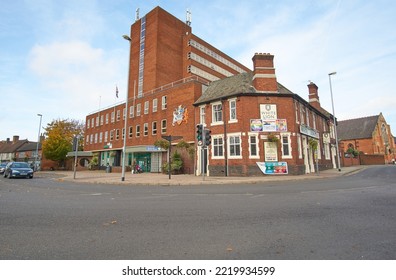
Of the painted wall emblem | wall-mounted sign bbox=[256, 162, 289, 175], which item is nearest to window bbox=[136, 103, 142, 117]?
the painted wall emblem

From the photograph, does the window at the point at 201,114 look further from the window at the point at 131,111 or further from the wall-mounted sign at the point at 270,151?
the window at the point at 131,111

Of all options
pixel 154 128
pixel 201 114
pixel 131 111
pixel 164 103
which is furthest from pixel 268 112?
pixel 131 111

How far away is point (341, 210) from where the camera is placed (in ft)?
19.6

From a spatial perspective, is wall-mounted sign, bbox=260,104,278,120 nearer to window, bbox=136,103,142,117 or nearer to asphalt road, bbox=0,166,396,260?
asphalt road, bbox=0,166,396,260

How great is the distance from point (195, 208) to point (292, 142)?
17.0 meters

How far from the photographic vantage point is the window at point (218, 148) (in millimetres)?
22097

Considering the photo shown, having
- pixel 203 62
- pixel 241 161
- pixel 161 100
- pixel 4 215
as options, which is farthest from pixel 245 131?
pixel 203 62

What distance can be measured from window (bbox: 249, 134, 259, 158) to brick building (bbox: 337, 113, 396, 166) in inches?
1752

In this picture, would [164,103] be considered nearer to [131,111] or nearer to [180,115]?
[180,115]

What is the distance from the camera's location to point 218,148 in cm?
2238

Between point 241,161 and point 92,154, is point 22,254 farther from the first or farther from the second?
point 92,154

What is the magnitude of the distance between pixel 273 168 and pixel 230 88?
9.55 meters

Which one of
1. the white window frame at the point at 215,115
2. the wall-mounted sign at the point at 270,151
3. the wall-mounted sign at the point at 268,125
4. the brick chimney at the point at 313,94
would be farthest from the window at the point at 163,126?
the brick chimney at the point at 313,94

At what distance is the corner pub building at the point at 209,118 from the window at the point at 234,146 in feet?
0.31
